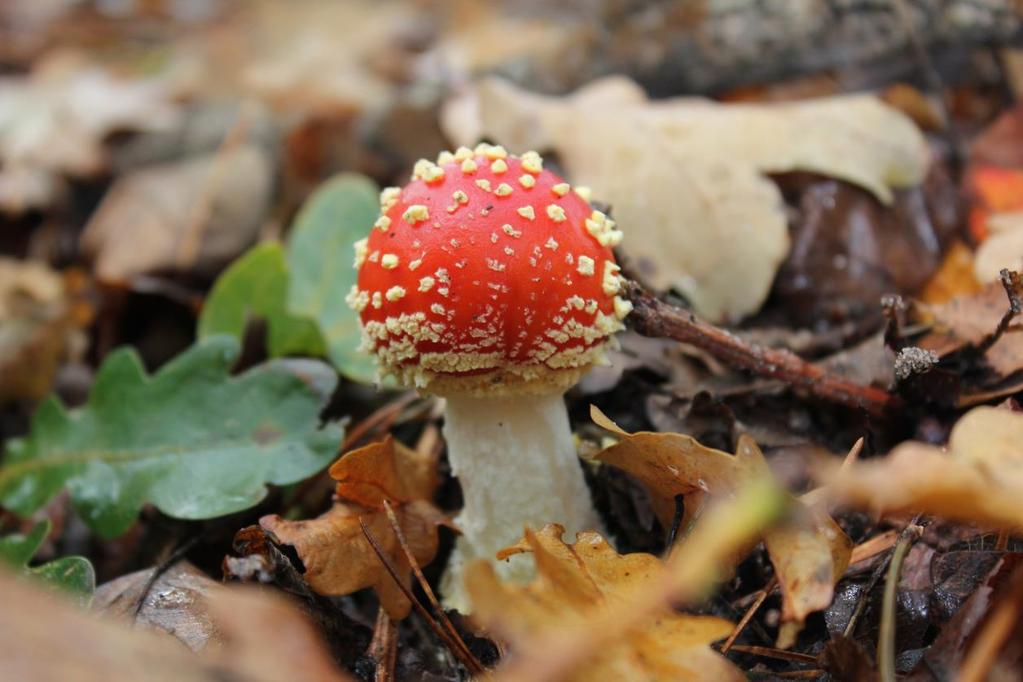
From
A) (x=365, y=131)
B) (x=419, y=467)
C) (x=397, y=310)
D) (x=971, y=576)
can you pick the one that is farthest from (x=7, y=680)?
(x=365, y=131)

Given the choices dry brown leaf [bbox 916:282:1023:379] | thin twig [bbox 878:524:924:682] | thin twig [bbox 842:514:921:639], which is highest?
dry brown leaf [bbox 916:282:1023:379]

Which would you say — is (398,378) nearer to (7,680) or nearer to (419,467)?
(419,467)

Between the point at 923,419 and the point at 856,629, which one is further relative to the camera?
the point at 923,419

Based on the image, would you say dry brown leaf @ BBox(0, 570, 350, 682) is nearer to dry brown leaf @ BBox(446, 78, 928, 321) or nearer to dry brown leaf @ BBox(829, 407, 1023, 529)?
dry brown leaf @ BBox(829, 407, 1023, 529)

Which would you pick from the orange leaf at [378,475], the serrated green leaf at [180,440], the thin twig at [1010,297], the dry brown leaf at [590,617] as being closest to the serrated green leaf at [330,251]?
the serrated green leaf at [180,440]

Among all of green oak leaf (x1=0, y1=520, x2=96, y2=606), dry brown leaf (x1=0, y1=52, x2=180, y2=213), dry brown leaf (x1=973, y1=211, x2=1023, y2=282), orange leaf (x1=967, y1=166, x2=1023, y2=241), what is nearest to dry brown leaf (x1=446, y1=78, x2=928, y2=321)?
orange leaf (x1=967, y1=166, x2=1023, y2=241)

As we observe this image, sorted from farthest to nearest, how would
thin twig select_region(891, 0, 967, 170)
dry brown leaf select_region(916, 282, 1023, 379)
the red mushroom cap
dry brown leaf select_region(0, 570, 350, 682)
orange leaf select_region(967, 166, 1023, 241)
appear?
thin twig select_region(891, 0, 967, 170)
orange leaf select_region(967, 166, 1023, 241)
dry brown leaf select_region(916, 282, 1023, 379)
the red mushroom cap
dry brown leaf select_region(0, 570, 350, 682)
